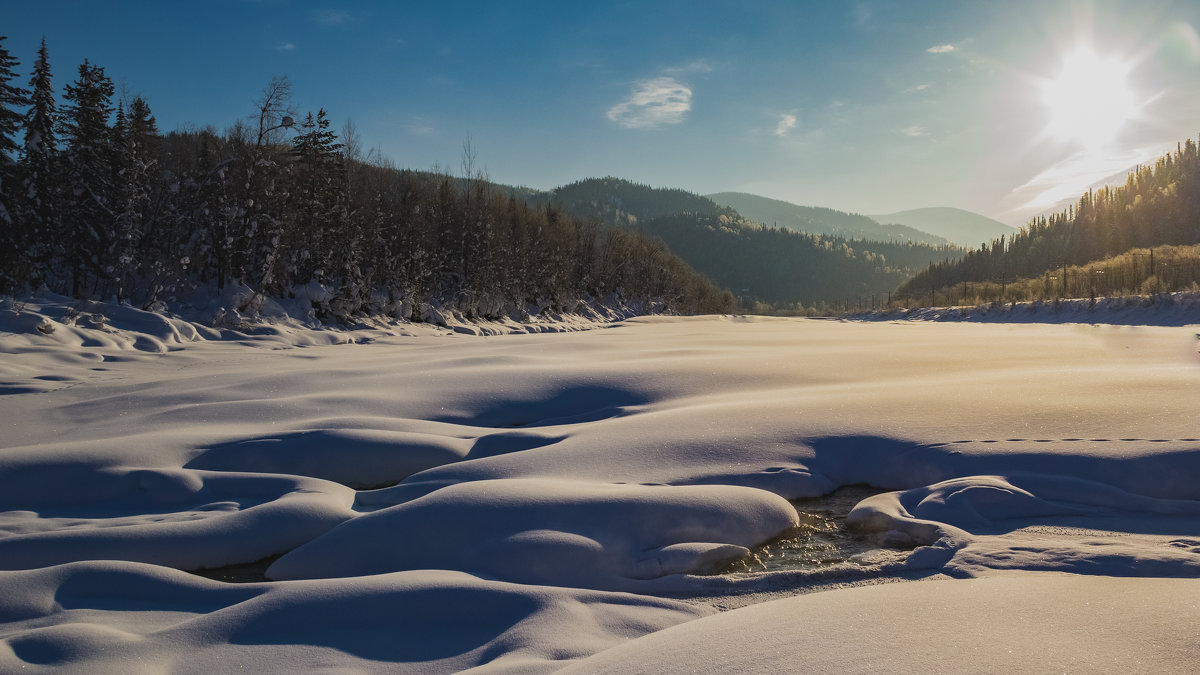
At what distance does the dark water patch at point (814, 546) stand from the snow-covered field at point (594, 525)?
0.32 ft

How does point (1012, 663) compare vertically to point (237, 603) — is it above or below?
above

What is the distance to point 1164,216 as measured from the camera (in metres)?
77.6

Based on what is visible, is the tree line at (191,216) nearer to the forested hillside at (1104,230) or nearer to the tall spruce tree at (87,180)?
the tall spruce tree at (87,180)

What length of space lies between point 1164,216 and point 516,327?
91414 mm

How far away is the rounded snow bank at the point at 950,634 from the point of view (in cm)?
195

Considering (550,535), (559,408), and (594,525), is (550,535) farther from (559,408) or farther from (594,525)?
(559,408)

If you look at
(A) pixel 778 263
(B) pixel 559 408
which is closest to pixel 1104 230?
(A) pixel 778 263

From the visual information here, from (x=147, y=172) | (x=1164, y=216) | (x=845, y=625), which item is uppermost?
(x=1164, y=216)

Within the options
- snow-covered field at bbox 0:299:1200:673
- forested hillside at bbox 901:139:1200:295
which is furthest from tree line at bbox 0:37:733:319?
forested hillside at bbox 901:139:1200:295

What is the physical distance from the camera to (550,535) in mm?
3387

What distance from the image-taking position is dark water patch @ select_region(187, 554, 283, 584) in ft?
11.2

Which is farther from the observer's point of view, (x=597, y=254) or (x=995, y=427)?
(x=597, y=254)

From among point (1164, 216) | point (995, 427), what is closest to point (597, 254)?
point (995, 427)

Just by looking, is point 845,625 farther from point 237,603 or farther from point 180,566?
point 180,566
